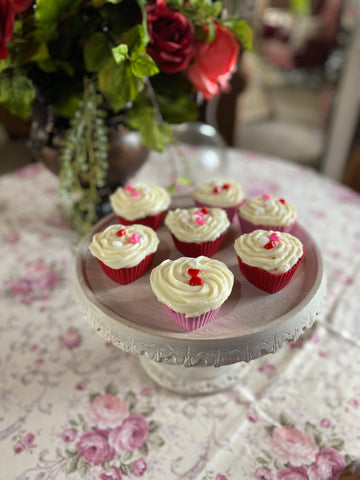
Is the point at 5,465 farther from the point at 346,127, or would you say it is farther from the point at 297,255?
the point at 346,127

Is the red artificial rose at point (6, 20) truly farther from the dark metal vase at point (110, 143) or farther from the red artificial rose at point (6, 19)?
the dark metal vase at point (110, 143)

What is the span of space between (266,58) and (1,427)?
5.48 meters

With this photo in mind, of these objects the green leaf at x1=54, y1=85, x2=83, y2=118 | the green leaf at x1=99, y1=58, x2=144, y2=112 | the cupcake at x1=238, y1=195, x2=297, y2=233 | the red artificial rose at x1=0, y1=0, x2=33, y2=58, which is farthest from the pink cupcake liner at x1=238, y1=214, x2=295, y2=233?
the red artificial rose at x1=0, y1=0, x2=33, y2=58

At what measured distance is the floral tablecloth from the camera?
66 cm

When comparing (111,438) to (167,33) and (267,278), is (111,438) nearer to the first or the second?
(267,278)

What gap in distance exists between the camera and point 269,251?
712mm

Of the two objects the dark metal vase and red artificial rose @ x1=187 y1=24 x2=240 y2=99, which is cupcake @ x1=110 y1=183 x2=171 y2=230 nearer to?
the dark metal vase

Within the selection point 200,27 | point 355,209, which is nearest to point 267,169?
point 355,209

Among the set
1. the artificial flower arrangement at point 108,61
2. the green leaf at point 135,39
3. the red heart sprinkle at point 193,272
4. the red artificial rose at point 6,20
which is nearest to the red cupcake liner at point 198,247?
the red heart sprinkle at point 193,272

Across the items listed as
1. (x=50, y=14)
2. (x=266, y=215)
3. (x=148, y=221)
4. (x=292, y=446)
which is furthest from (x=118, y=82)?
(x=292, y=446)

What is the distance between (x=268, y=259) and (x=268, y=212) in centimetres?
18

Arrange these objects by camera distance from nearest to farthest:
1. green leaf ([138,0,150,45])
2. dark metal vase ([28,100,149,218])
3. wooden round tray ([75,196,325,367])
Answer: wooden round tray ([75,196,325,367]), green leaf ([138,0,150,45]), dark metal vase ([28,100,149,218])

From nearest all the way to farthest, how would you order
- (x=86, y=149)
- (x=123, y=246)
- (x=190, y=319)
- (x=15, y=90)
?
(x=190, y=319), (x=123, y=246), (x=15, y=90), (x=86, y=149)

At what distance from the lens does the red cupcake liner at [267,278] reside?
2.26 ft
